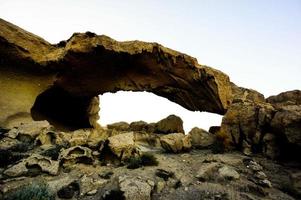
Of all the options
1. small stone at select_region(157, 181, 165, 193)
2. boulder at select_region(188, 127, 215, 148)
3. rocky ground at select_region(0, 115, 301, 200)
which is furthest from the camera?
boulder at select_region(188, 127, 215, 148)

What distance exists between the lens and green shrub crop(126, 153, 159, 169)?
13.4m

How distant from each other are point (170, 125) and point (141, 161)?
9.55m

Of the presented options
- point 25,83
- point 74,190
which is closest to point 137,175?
point 74,190

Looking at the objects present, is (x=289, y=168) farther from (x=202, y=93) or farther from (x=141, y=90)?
(x=141, y=90)

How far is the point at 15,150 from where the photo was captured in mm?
14828

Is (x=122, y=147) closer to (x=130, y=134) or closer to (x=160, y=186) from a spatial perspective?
(x=130, y=134)

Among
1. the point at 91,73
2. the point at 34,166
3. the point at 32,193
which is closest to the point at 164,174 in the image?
the point at 32,193

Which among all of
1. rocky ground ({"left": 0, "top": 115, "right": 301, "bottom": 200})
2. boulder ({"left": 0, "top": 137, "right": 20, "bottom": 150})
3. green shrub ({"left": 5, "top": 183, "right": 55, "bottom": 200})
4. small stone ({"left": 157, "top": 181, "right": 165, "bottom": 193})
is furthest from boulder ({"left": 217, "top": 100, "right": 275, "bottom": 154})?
boulder ({"left": 0, "top": 137, "right": 20, "bottom": 150})

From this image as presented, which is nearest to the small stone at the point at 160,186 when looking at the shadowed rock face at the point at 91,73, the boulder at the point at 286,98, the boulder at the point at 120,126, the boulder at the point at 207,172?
the boulder at the point at 207,172

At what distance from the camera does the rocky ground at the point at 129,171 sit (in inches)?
429

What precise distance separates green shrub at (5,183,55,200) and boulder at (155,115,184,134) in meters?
13.2

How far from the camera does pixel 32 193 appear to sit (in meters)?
10.2

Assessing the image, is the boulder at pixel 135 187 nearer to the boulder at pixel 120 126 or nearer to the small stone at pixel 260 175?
the small stone at pixel 260 175

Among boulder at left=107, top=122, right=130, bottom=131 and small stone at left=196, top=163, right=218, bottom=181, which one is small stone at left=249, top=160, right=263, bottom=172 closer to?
small stone at left=196, top=163, right=218, bottom=181
